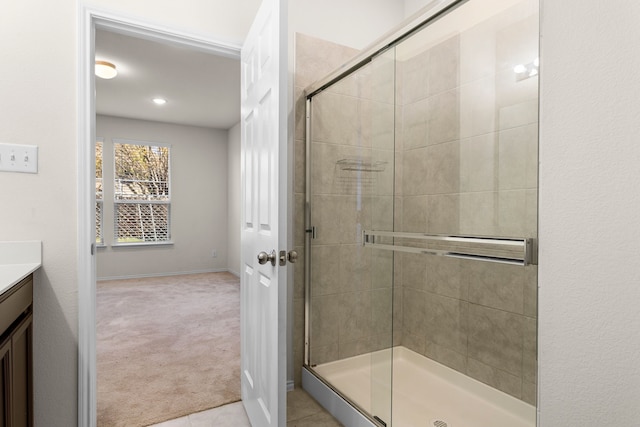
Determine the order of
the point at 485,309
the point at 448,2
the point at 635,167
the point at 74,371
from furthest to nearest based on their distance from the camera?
the point at 485,309 < the point at 74,371 < the point at 448,2 < the point at 635,167

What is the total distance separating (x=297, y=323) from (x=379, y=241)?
2.78 ft

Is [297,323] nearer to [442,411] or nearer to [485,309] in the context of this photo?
[442,411]

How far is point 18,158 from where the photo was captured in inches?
63.1

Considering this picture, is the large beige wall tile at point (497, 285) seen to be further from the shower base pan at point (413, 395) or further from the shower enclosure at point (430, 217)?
the shower base pan at point (413, 395)

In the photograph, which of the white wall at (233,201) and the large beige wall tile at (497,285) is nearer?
the large beige wall tile at (497,285)

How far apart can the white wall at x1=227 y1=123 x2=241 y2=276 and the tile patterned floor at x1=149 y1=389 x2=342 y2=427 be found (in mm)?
4150

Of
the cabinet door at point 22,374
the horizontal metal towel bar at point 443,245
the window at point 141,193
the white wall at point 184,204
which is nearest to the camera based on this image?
the cabinet door at point 22,374

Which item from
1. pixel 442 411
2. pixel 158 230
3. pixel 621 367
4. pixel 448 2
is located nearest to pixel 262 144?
pixel 448 2

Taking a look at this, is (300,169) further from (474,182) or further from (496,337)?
(496,337)

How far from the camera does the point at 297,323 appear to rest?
2.28 m

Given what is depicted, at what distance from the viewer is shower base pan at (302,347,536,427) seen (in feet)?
5.75

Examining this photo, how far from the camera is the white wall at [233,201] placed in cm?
616

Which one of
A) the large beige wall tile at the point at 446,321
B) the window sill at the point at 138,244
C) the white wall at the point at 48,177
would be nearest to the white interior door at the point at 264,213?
the white wall at the point at 48,177

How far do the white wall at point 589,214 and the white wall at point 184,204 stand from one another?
6.26 meters
